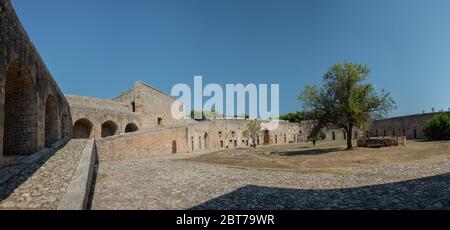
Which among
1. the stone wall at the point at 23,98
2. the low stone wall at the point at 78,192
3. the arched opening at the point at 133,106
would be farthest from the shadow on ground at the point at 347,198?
the arched opening at the point at 133,106

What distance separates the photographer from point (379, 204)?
6.91 m

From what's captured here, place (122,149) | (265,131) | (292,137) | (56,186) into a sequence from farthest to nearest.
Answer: (292,137) < (265,131) < (122,149) < (56,186)

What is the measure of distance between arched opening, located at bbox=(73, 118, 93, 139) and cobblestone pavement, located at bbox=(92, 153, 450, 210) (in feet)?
53.5

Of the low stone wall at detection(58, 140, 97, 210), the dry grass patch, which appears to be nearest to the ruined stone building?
the low stone wall at detection(58, 140, 97, 210)

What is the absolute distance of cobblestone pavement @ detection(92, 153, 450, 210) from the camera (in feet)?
23.4

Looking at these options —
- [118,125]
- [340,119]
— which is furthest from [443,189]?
[118,125]

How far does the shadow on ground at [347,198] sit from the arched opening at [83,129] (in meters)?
21.2

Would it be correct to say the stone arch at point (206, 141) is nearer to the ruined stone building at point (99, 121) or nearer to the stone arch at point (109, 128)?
the ruined stone building at point (99, 121)

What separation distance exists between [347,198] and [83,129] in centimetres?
2482

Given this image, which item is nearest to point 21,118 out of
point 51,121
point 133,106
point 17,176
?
point 51,121

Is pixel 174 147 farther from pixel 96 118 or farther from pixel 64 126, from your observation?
pixel 64 126

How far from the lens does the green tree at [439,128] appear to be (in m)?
33.4
